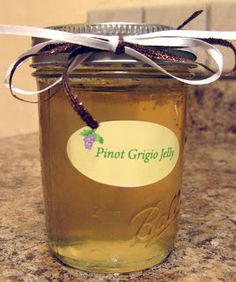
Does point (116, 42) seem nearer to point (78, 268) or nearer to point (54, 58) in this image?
point (54, 58)

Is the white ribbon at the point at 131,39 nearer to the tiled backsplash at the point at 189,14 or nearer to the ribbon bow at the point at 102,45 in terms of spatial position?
the ribbon bow at the point at 102,45

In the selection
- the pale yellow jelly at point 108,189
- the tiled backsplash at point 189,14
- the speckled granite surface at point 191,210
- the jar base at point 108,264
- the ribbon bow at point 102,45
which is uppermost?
the ribbon bow at point 102,45

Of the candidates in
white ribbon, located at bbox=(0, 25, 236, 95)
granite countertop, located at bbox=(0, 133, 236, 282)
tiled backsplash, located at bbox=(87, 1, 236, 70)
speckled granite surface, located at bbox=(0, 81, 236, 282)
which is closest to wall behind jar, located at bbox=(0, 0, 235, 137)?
tiled backsplash, located at bbox=(87, 1, 236, 70)

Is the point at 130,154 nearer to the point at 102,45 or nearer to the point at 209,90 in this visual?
the point at 102,45

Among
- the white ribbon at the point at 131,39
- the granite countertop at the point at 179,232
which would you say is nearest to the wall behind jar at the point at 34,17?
the granite countertop at the point at 179,232

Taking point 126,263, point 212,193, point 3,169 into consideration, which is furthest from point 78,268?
point 3,169

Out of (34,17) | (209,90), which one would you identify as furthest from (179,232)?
(34,17)

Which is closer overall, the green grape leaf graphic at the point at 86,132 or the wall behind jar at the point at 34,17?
the green grape leaf graphic at the point at 86,132
